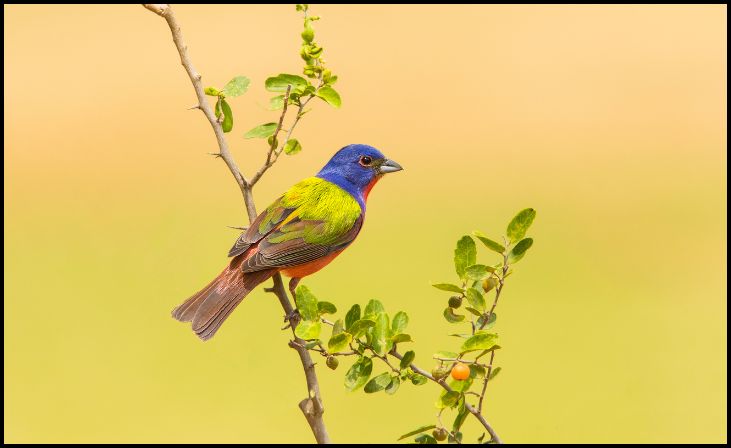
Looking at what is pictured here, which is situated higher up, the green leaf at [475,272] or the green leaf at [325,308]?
the green leaf at [475,272]

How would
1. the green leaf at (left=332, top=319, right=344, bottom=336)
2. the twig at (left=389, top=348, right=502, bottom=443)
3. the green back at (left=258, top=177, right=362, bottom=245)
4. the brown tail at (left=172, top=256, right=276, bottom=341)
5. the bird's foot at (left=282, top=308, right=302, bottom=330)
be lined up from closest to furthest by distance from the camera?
1. the twig at (left=389, top=348, right=502, bottom=443)
2. the green leaf at (left=332, top=319, right=344, bottom=336)
3. the bird's foot at (left=282, top=308, right=302, bottom=330)
4. the brown tail at (left=172, top=256, right=276, bottom=341)
5. the green back at (left=258, top=177, right=362, bottom=245)

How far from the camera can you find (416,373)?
6.75ft

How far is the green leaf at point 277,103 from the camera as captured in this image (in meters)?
2.42

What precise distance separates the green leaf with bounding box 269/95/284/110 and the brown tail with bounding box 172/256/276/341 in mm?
820

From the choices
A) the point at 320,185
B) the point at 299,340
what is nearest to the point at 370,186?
the point at 320,185

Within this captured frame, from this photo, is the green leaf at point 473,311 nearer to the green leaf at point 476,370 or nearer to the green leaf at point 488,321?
the green leaf at point 488,321

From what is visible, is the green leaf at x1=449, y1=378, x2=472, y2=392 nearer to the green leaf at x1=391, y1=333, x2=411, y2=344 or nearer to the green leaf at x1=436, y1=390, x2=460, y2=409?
the green leaf at x1=436, y1=390, x2=460, y2=409

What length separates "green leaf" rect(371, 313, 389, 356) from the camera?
2068 mm

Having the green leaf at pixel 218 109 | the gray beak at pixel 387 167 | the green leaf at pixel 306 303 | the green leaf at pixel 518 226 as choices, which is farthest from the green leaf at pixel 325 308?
the gray beak at pixel 387 167

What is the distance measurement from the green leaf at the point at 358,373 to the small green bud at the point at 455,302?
27 cm

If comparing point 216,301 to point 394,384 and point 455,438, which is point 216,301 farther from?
point 455,438

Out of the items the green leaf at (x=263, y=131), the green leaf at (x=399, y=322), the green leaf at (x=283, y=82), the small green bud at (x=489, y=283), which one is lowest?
the green leaf at (x=399, y=322)

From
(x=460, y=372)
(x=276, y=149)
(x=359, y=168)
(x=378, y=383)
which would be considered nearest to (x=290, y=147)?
(x=276, y=149)

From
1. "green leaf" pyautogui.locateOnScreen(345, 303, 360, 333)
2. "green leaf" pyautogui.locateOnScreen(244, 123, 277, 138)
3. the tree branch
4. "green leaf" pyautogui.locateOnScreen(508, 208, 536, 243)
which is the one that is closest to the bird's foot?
the tree branch
